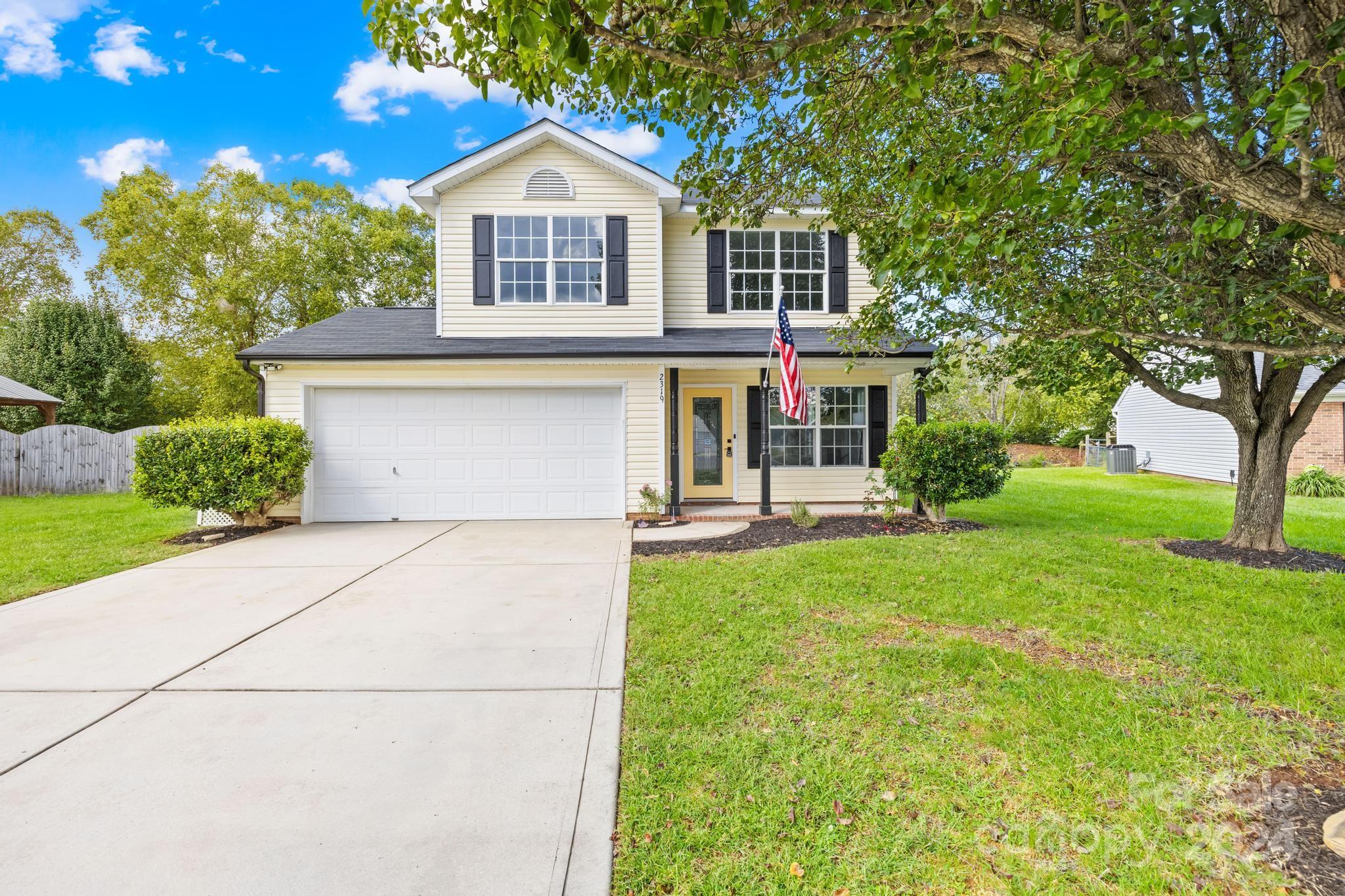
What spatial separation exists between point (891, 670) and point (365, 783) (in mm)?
2748

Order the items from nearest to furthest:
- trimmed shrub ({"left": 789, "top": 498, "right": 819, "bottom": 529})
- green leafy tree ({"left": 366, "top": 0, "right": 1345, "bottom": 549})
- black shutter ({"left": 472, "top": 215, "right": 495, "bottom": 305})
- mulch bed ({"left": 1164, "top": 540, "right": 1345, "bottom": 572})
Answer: green leafy tree ({"left": 366, "top": 0, "right": 1345, "bottom": 549}), mulch bed ({"left": 1164, "top": 540, "right": 1345, "bottom": 572}), trimmed shrub ({"left": 789, "top": 498, "right": 819, "bottom": 529}), black shutter ({"left": 472, "top": 215, "right": 495, "bottom": 305})

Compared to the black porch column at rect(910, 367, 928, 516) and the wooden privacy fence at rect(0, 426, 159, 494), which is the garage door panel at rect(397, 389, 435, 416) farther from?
the wooden privacy fence at rect(0, 426, 159, 494)

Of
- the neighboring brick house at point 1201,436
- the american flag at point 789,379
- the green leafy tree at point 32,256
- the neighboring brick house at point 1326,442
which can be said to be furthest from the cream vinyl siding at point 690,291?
the green leafy tree at point 32,256

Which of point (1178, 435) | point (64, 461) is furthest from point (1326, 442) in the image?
point (64, 461)

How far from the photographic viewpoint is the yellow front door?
10031 mm

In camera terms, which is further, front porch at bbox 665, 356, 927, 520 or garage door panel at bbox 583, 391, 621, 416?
front porch at bbox 665, 356, 927, 520

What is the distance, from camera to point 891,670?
338cm

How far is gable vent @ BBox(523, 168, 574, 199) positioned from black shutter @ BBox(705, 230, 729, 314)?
8.02ft

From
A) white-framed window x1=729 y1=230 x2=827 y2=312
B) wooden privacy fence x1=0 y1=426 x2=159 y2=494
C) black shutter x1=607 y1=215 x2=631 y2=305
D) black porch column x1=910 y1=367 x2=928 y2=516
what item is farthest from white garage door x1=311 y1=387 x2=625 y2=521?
wooden privacy fence x1=0 y1=426 x2=159 y2=494

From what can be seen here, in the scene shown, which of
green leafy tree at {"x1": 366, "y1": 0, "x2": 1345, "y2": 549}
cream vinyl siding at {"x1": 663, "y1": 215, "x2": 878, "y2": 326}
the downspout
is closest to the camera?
green leafy tree at {"x1": 366, "y1": 0, "x2": 1345, "y2": 549}

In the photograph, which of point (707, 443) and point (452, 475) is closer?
point (452, 475)

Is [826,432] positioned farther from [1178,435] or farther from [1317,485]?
[1178,435]

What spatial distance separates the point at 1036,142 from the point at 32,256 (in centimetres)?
3315

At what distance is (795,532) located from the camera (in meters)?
7.62
